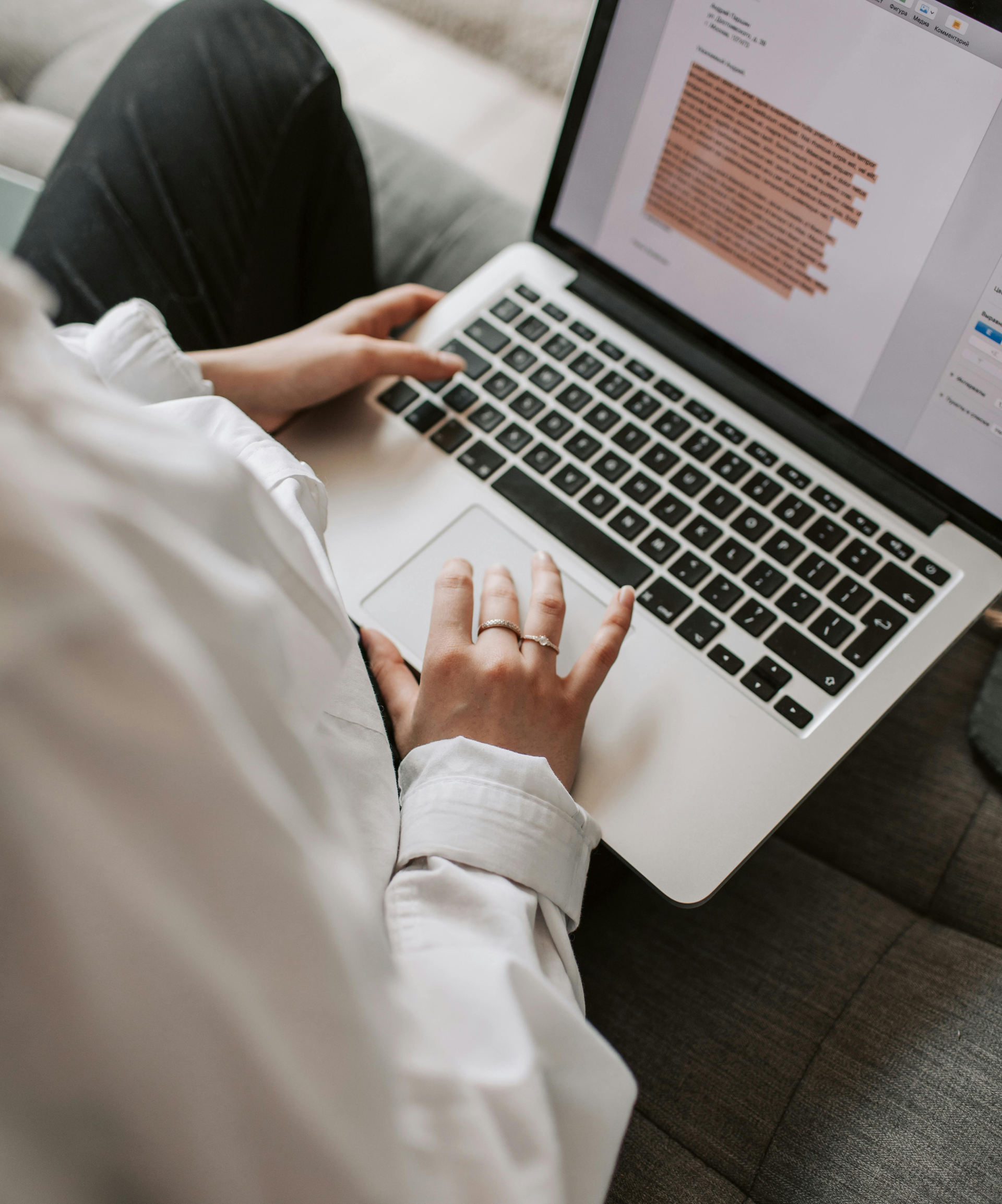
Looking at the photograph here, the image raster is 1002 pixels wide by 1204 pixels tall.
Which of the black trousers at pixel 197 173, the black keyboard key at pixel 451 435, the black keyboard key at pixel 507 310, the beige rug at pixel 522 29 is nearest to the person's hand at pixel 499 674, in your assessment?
the black keyboard key at pixel 451 435

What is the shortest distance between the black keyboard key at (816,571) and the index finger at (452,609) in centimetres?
20

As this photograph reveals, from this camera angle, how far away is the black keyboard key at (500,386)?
1.97 feet

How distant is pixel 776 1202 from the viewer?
0.44 metres

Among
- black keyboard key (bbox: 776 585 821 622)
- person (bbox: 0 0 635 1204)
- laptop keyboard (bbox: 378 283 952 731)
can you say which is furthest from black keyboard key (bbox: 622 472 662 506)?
person (bbox: 0 0 635 1204)

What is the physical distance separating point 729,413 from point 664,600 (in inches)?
5.9

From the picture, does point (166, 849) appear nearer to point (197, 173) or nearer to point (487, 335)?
point (487, 335)

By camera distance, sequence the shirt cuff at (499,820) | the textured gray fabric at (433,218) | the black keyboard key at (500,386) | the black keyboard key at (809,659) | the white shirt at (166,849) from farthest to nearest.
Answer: the textured gray fabric at (433,218)
the black keyboard key at (500,386)
the black keyboard key at (809,659)
the shirt cuff at (499,820)
the white shirt at (166,849)

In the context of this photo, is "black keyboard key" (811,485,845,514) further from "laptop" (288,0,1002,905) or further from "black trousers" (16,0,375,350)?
"black trousers" (16,0,375,350)

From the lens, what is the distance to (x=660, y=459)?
575 mm

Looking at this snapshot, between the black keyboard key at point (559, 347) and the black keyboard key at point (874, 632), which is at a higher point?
the black keyboard key at point (559, 347)

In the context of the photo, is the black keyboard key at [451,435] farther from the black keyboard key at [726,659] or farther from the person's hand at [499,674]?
the black keyboard key at [726,659]

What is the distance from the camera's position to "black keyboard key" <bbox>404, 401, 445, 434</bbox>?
0.59 m

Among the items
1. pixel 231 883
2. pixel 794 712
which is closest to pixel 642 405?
pixel 794 712

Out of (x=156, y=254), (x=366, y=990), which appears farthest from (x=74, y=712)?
(x=156, y=254)
